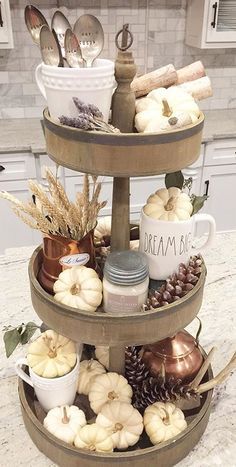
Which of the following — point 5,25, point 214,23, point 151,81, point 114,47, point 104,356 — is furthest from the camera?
point 114,47

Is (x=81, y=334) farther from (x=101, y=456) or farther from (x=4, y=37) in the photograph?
(x=4, y=37)

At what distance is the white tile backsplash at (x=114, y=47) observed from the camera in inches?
110

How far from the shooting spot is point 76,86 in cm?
68

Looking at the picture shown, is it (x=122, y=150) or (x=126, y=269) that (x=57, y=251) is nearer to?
(x=126, y=269)

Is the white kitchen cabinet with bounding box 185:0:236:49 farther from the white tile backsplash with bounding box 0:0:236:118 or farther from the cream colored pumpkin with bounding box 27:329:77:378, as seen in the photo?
the cream colored pumpkin with bounding box 27:329:77:378

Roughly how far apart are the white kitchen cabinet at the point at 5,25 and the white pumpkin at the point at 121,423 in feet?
7.30

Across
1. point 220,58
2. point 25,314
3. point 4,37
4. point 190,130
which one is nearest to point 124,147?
point 190,130

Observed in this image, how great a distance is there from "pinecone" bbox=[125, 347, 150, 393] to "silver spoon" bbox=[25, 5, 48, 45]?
627 millimetres

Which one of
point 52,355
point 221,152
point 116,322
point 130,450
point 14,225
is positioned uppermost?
point 116,322

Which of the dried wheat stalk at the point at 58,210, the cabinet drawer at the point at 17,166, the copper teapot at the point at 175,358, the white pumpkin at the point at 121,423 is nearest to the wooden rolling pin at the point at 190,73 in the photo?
the dried wheat stalk at the point at 58,210

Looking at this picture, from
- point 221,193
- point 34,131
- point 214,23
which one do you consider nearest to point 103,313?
point 34,131

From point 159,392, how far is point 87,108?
548 millimetres

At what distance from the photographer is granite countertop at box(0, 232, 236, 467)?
0.88 m

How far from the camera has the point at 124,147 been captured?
2.27ft
